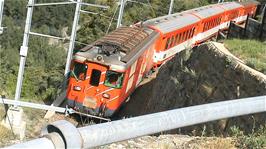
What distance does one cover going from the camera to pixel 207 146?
5.88 meters

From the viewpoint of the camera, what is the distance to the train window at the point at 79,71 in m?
15.0

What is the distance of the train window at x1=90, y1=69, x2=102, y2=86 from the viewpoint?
15.0m

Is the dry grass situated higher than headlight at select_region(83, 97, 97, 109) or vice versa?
the dry grass

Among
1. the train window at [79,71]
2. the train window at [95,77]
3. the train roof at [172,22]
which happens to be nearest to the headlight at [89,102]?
the train window at [95,77]

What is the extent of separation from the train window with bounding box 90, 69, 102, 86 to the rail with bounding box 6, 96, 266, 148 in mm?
11621

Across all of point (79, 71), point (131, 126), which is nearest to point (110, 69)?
point (79, 71)

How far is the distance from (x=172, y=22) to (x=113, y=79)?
29.5 ft

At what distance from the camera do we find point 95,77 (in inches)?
594

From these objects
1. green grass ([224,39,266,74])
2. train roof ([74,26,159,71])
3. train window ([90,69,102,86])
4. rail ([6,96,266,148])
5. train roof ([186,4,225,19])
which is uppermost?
rail ([6,96,266,148])

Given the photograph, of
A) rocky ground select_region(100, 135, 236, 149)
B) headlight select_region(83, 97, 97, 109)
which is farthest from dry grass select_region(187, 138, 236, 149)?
headlight select_region(83, 97, 97, 109)

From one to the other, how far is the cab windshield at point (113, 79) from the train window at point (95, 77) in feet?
0.78

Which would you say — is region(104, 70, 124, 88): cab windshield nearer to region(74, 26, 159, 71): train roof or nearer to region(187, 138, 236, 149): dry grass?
region(74, 26, 159, 71): train roof

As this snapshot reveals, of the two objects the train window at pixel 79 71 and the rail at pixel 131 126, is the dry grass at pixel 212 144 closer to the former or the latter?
the rail at pixel 131 126

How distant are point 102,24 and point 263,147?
3115 cm
